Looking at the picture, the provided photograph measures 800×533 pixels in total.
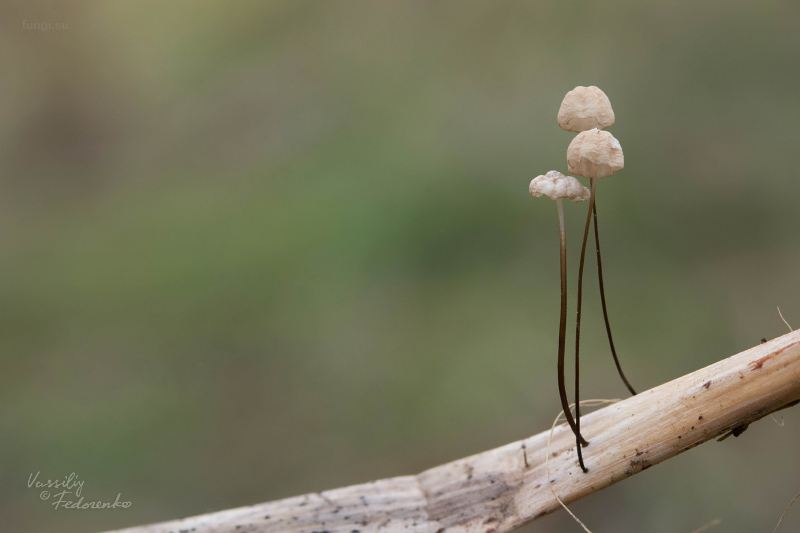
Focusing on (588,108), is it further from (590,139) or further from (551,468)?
(551,468)

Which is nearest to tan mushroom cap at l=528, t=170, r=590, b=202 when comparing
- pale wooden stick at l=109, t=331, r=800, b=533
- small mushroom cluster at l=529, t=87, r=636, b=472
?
small mushroom cluster at l=529, t=87, r=636, b=472

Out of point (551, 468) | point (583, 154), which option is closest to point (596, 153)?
point (583, 154)

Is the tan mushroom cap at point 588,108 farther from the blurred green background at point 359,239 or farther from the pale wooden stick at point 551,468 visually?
the blurred green background at point 359,239

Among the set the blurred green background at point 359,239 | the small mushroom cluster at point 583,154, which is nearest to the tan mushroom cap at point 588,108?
the small mushroom cluster at point 583,154

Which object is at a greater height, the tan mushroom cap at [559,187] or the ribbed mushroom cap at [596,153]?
the ribbed mushroom cap at [596,153]

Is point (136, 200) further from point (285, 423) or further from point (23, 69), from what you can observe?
point (285, 423)

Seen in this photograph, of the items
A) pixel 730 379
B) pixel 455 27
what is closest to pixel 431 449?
pixel 730 379
